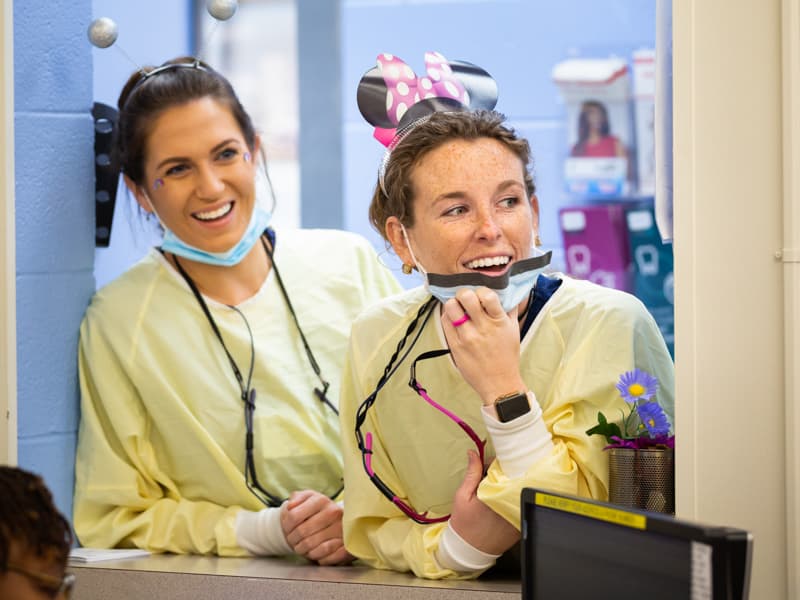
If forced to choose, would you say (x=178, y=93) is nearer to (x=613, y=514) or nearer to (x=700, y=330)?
(x=700, y=330)

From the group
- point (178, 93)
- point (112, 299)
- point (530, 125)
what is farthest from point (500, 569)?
point (530, 125)

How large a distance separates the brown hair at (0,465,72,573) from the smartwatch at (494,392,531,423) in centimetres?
77

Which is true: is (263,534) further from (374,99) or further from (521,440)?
(374,99)

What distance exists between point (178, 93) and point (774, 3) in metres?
1.32

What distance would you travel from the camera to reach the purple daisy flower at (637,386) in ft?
5.97

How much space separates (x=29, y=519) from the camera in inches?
48.1

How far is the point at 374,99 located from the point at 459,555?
836 millimetres

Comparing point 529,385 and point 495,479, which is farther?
point 529,385

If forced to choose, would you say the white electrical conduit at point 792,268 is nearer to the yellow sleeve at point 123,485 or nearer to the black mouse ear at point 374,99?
the black mouse ear at point 374,99

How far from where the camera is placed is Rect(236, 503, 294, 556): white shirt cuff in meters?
2.32

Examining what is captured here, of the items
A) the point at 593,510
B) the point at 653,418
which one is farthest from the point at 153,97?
the point at 593,510

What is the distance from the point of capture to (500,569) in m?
2.08

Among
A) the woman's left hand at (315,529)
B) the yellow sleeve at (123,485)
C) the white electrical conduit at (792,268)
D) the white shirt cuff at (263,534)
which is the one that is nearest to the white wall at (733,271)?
the white electrical conduit at (792,268)

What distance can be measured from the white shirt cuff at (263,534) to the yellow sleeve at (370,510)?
23 centimetres
